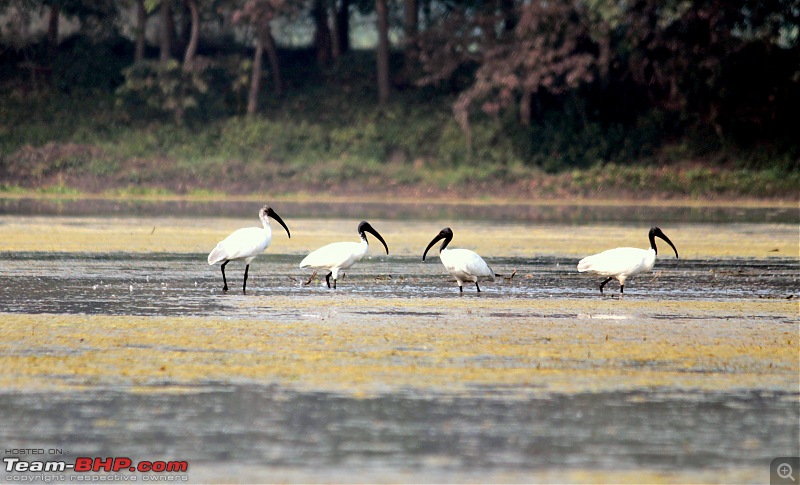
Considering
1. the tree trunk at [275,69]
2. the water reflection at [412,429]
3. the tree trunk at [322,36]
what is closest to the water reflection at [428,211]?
the tree trunk at [275,69]

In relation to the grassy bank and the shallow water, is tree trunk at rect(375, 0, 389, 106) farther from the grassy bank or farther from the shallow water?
the shallow water

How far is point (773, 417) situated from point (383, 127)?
36025 millimetres

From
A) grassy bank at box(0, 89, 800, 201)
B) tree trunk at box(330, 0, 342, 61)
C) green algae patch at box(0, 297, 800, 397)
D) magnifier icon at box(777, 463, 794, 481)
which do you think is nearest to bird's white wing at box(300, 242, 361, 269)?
green algae patch at box(0, 297, 800, 397)

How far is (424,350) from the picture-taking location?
434 inches

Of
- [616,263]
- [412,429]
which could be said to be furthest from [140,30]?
[412,429]

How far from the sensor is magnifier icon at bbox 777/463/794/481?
7129 mm

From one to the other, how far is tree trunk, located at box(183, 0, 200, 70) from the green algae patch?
3179 cm

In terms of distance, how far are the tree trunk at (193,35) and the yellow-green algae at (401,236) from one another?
15.8 m

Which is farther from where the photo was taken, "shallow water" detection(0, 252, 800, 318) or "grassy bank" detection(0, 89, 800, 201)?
"grassy bank" detection(0, 89, 800, 201)

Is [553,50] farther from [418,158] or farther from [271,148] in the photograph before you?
[271,148]

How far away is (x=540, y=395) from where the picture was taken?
9172 millimetres

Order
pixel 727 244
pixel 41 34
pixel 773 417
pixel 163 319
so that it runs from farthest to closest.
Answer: pixel 41 34
pixel 727 244
pixel 163 319
pixel 773 417

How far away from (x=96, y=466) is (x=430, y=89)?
40.4 m

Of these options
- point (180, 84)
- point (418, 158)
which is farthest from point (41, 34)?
point (418, 158)
